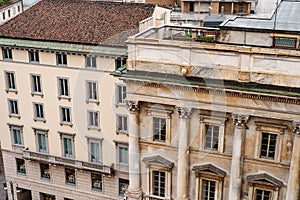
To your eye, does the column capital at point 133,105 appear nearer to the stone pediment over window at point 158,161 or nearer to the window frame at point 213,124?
the stone pediment over window at point 158,161

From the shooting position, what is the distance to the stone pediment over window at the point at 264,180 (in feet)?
110

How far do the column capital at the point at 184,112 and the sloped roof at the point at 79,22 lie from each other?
559 inches

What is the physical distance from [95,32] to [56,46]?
4393mm

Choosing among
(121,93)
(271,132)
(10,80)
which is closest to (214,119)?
(271,132)

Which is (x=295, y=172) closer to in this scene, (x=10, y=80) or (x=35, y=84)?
(x=35, y=84)

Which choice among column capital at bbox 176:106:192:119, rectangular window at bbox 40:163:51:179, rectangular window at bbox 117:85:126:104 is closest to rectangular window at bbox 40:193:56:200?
rectangular window at bbox 40:163:51:179

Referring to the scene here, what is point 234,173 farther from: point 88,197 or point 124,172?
point 88,197

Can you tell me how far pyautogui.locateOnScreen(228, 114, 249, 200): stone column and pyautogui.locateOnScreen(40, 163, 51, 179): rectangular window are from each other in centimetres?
2735

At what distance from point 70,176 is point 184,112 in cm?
2461

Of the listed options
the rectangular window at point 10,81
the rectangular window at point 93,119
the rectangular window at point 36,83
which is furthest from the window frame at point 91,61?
the rectangular window at point 10,81

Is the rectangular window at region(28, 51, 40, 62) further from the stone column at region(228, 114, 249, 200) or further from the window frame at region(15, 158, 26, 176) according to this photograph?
the stone column at region(228, 114, 249, 200)

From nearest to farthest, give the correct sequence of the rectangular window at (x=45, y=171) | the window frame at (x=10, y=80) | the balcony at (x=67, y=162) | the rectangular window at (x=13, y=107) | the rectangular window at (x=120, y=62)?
the rectangular window at (x=120, y=62), the balcony at (x=67, y=162), the window frame at (x=10, y=80), the rectangular window at (x=13, y=107), the rectangular window at (x=45, y=171)

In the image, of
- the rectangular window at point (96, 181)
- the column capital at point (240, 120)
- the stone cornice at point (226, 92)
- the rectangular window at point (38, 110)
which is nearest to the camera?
the stone cornice at point (226, 92)

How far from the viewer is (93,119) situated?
5031 centimetres
